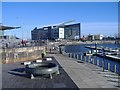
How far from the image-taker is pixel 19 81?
20.9 meters

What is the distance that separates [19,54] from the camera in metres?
36.6

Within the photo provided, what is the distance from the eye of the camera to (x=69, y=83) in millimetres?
19891

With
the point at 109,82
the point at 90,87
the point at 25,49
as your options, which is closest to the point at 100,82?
the point at 109,82

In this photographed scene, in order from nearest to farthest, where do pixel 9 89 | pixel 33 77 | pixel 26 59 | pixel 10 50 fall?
pixel 9 89 < pixel 33 77 < pixel 10 50 < pixel 26 59

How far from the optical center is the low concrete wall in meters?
33.4

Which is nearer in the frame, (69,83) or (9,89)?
(9,89)

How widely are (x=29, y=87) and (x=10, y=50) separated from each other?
1745 cm

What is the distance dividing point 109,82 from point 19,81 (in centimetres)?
691

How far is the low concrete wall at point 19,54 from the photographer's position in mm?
33406

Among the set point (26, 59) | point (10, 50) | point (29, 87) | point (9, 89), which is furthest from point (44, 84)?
point (26, 59)

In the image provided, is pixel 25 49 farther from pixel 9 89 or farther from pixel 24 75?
pixel 9 89

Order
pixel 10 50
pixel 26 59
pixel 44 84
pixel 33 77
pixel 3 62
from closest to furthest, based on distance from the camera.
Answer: pixel 44 84
pixel 33 77
pixel 3 62
pixel 10 50
pixel 26 59

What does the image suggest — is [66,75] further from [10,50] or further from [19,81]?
[10,50]

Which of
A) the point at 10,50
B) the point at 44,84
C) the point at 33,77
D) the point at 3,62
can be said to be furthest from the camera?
the point at 10,50
